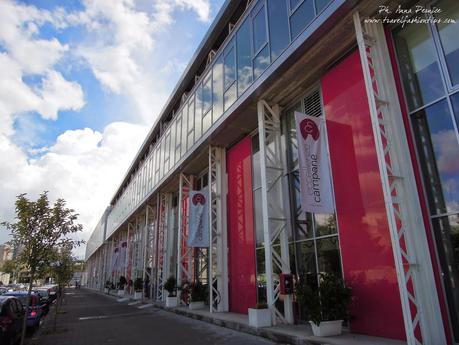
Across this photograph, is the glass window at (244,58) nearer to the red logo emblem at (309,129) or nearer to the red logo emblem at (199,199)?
A: the red logo emblem at (309,129)

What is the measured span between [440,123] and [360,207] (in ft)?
9.64

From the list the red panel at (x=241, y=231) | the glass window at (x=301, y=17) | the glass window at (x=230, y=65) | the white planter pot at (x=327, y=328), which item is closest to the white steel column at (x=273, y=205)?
the red panel at (x=241, y=231)

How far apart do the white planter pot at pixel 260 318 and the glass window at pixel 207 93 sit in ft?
33.5

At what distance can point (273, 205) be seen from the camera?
13086mm

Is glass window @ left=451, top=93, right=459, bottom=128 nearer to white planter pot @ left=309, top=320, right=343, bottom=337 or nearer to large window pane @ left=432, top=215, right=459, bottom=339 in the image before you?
large window pane @ left=432, top=215, right=459, bottom=339

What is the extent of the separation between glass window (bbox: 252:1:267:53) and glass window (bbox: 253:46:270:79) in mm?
338

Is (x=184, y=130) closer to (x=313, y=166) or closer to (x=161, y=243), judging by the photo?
(x=161, y=243)

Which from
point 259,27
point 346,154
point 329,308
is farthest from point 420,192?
point 259,27

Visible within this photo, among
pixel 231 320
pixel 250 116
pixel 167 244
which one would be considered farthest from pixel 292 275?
pixel 167 244

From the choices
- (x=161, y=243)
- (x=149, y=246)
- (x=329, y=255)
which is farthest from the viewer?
(x=149, y=246)

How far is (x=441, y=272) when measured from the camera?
7.46 m

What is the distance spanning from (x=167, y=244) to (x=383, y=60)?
22.2 meters

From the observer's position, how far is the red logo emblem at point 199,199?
1810cm

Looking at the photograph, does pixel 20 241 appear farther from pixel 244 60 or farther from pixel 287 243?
pixel 244 60
